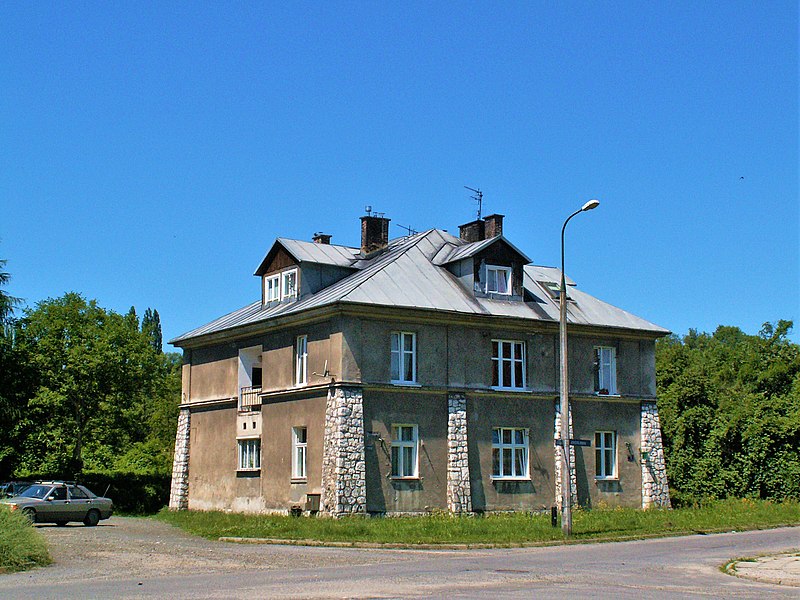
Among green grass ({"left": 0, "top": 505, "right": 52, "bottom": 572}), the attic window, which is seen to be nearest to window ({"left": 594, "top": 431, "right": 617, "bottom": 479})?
the attic window

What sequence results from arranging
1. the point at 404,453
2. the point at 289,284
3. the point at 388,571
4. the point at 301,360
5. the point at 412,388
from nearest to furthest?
the point at 388,571 < the point at 404,453 < the point at 412,388 < the point at 301,360 < the point at 289,284

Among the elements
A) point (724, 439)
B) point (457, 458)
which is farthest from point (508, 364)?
point (724, 439)

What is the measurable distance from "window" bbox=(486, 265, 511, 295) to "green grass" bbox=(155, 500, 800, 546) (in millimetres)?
8525

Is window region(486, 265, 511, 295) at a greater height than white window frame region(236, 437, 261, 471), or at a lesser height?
greater

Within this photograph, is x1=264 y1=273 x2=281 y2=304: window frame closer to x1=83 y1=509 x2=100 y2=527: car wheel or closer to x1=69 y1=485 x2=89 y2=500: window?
x1=69 y1=485 x2=89 y2=500: window

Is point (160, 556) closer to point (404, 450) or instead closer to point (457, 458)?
point (404, 450)

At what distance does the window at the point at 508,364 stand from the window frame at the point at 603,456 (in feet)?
13.9

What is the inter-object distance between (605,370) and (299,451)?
1284cm

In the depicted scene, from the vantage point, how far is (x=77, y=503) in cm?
3425

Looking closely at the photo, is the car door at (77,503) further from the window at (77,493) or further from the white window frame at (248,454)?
the white window frame at (248,454)

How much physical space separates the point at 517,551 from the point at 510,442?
40.7ft

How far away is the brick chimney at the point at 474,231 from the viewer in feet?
136

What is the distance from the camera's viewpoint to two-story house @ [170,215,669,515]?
3356 cm

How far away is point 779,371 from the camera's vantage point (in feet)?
187
